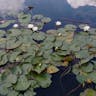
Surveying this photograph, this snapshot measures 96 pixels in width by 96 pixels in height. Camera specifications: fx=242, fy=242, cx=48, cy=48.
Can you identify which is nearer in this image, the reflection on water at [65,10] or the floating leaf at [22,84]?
the floating leaf at [22,84]

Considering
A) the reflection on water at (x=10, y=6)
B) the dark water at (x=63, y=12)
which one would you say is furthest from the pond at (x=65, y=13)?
the reflection on water at (x=10, y=6)

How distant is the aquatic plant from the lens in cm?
196

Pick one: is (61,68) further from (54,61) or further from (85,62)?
(85,62)

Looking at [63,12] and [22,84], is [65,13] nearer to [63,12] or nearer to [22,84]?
[63,12]

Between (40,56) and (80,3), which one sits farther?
(80,3)

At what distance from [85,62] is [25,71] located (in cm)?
52

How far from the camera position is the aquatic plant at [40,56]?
196cm

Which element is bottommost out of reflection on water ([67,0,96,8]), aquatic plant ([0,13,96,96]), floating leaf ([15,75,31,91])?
floating leaf ([15,75,31,91])

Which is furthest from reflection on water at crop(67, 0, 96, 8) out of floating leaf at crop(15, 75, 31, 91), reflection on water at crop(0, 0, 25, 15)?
floating leaf at crop(15, 75, 31, 91)

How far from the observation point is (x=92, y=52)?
88.5 inches

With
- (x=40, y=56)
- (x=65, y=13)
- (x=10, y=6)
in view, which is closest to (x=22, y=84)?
(x=40, y=56)

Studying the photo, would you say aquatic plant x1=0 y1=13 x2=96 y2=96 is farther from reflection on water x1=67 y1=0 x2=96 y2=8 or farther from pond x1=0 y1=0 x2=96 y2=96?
reflection on water x1=67 y1=0 x2=96 y2=8

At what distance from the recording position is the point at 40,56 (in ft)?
7.25

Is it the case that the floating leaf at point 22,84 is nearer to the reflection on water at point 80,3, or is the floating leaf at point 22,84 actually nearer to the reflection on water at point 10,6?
the reflection on water at point 10,6
